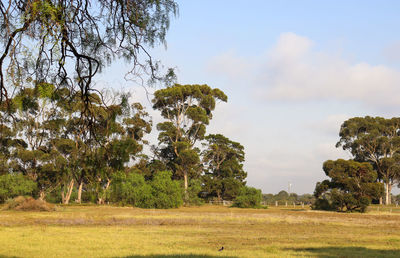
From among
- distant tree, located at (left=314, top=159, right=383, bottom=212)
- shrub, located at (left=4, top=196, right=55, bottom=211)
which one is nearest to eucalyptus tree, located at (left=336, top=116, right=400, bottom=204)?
distant tree, located at (left=314, top=159, right=383, bottom=212)

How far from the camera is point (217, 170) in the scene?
6912 centimetres

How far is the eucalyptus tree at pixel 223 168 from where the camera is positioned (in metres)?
66.2

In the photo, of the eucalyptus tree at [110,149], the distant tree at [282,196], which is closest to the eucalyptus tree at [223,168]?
the distant tree at [282,196]

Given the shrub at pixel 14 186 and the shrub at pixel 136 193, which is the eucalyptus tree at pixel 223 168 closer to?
the shrub at pixel 136 193

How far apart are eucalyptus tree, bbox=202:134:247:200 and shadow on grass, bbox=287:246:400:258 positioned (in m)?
48.8

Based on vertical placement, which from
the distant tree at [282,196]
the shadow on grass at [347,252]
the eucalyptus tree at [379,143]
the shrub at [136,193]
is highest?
the eucalyptus tree at [379,143]

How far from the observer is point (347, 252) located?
1588 cm

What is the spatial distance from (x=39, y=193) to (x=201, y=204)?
72.9 ft

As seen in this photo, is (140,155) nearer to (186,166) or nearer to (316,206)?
(186,166)

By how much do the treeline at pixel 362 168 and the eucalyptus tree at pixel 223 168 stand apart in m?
16.5

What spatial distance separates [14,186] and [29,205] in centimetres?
1116

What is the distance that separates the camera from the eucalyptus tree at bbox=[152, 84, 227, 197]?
204 feet

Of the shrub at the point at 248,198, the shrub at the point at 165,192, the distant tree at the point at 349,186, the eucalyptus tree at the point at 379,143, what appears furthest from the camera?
the eucalyptus tree at the point at 379,143

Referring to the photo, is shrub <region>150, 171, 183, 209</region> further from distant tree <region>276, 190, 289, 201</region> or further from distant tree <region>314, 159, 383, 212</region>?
distant tree <region>276, 190, 289, 201</region>
